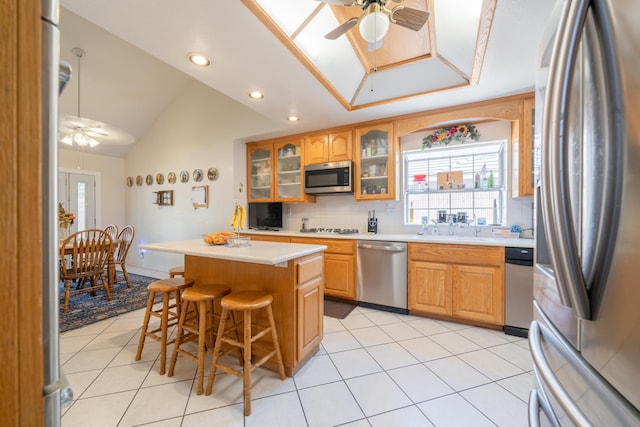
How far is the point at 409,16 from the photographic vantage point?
1.57 m

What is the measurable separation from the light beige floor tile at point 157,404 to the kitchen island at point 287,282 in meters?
0.54

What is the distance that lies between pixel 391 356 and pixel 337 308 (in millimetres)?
1099

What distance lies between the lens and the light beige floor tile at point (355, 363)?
185cm

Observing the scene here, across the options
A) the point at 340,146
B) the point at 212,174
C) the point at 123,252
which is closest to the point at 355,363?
the point at 340,146

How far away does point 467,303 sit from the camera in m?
2.57

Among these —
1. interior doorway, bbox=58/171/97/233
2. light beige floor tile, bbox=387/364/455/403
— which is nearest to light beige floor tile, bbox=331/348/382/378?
light beige floor tile, bbox=387/364/455/403

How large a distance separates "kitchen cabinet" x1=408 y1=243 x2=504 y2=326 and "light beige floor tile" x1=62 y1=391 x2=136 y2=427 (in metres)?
2.60

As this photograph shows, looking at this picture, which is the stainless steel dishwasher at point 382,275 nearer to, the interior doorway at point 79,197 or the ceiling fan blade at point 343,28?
the ceiling fan blade at point 343,28

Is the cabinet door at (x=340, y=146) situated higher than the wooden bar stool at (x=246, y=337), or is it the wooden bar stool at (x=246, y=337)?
the cabinet door at (x=340, y=146)

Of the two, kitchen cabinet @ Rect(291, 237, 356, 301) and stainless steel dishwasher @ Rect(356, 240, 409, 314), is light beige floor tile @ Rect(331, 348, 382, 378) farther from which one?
kitchen cabinet @ Rect(291, 237, 356, 301)

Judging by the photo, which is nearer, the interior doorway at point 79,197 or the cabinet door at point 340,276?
the cabinet door at point 340,276

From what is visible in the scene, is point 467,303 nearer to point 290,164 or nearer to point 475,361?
point 475,361

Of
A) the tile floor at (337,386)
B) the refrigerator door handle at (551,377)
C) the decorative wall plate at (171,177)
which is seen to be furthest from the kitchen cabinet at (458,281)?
the decorative wall plate at (171,177)

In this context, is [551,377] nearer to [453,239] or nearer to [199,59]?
[453,239]
